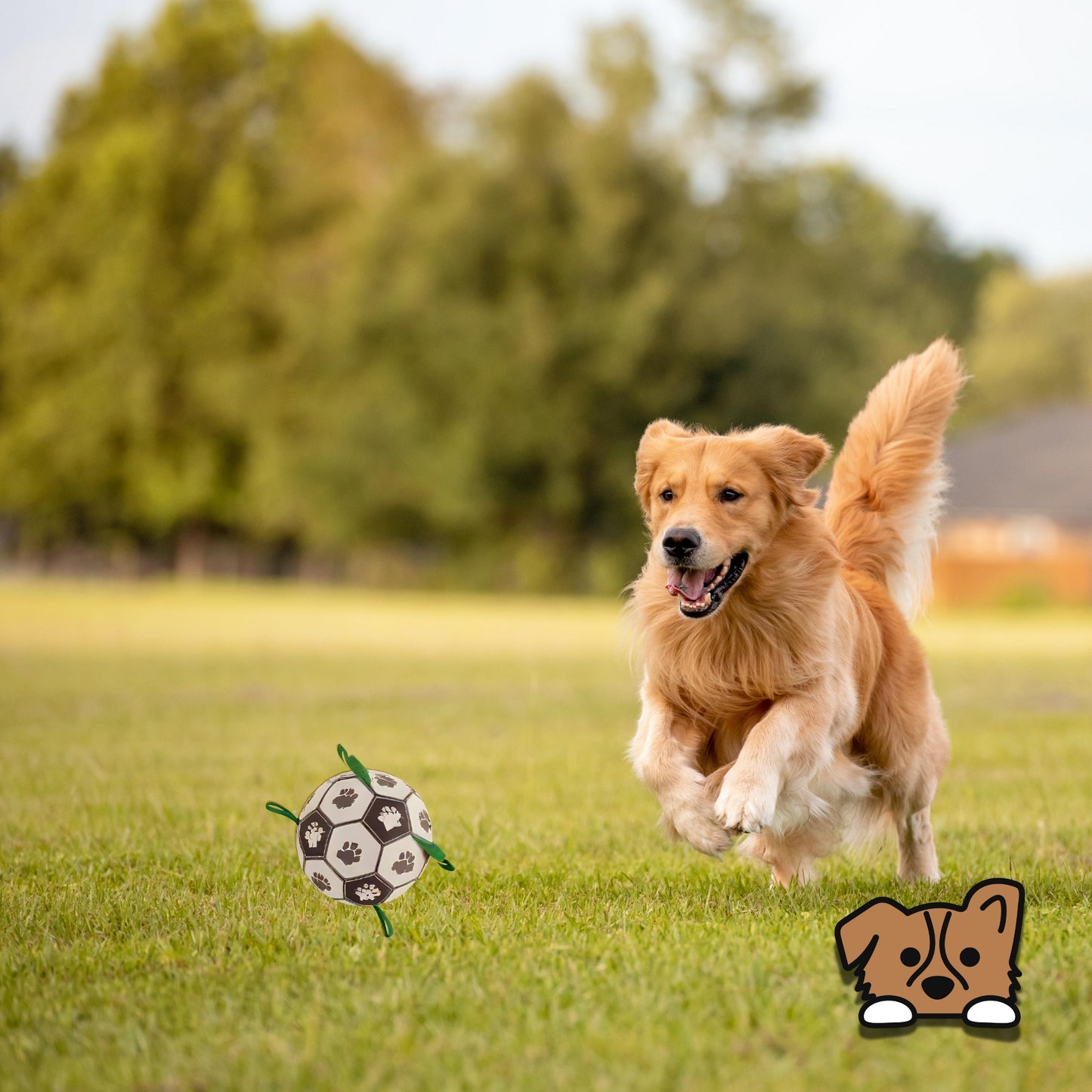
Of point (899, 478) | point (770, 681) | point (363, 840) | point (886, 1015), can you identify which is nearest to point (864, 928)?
point (886, 1015)

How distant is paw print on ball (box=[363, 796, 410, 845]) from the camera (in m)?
4.39

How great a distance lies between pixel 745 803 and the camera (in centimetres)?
479

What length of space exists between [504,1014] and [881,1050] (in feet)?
3.00

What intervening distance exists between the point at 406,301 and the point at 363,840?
40.9 meters

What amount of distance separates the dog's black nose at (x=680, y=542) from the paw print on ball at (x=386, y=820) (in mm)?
1367

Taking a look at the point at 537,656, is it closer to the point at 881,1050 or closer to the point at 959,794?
the point at 959,794

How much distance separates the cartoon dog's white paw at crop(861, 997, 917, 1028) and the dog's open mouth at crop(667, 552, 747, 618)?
1.92 m

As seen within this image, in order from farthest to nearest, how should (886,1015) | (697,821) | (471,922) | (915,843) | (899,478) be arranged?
(899,478)
(915,843)
(697,821)
(471,922)
(886,1015)

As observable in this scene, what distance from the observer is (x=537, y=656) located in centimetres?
1950

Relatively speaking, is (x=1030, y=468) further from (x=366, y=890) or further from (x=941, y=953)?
(x=941, y=953)

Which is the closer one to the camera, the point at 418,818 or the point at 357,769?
the point at 357,769

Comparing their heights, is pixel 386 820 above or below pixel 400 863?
above

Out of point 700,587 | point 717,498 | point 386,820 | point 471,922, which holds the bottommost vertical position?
point 471,922

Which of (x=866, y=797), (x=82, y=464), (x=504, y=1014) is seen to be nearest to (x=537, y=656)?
(x=866, y=797)
